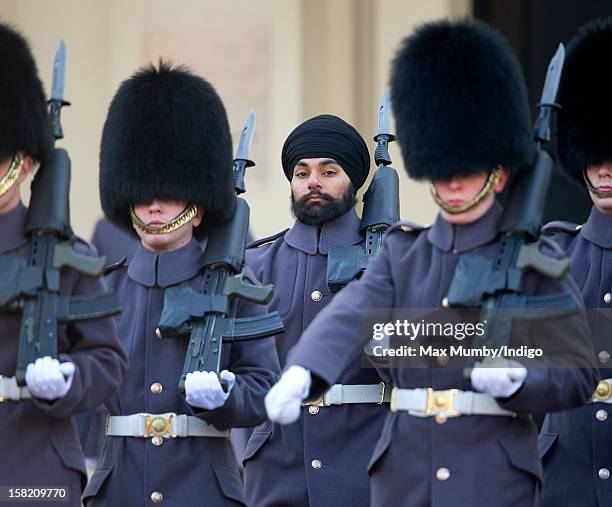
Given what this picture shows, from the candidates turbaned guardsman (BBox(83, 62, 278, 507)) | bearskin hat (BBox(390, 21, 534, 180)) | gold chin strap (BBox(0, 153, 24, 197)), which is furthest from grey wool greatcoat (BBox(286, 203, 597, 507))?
gold chin strap (BBox(0, 153, 24, 197))

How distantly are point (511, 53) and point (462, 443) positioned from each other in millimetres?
1223

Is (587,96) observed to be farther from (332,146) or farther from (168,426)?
(168,426)

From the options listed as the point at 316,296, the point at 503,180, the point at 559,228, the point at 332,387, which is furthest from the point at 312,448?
the point at 503,180

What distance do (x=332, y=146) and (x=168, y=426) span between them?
173 cm

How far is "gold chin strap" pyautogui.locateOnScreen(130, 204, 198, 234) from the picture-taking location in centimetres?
607

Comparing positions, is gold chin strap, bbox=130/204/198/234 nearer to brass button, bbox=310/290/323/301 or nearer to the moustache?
brass button, bbox=310/290/323/301

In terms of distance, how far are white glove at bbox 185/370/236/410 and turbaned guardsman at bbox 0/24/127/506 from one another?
0.71ft

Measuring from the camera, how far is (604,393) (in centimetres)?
627

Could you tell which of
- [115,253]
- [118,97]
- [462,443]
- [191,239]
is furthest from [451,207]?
[115,253]

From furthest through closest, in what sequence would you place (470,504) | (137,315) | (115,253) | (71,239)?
(115,253) < (137,315) < (71,239) < (470,504)

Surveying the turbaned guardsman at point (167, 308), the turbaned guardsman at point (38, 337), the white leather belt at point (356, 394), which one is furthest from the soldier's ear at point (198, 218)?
the white leather belt at point (356, 394)

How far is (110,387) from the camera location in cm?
557

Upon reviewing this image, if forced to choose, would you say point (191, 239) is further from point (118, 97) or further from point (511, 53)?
point (511, 53)

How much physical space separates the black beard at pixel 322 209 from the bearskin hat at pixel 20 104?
62.2 inches
